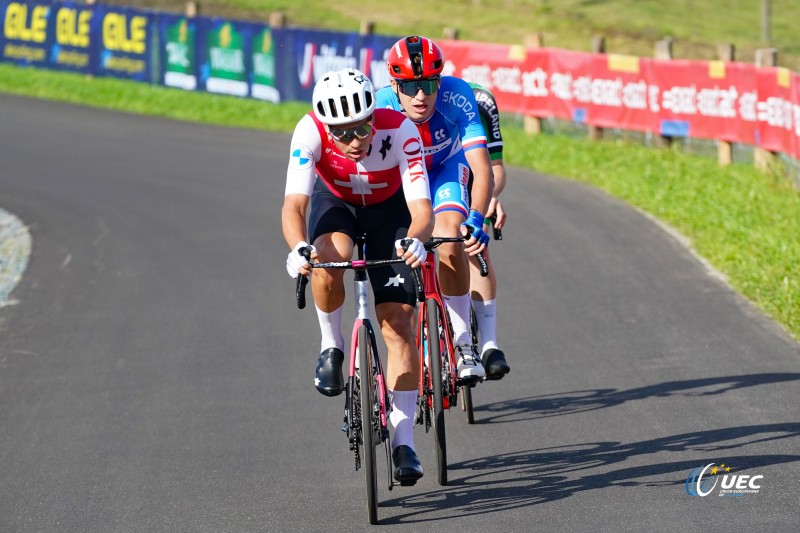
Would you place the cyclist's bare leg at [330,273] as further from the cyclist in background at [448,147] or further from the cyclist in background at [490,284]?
the cyclist in background at [490,284]

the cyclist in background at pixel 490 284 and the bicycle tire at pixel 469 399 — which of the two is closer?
the cyclist in background at pixel 490 284

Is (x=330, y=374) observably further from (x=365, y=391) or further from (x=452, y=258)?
(x=452, y=258)

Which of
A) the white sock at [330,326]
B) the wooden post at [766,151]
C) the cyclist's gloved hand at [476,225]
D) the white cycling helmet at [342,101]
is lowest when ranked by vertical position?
the white sock at [330,326]

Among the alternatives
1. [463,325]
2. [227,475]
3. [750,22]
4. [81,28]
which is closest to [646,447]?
[463,325]

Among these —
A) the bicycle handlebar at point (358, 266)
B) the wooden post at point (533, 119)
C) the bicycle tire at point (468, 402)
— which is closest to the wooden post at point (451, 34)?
the wooden post at point (533, 119)

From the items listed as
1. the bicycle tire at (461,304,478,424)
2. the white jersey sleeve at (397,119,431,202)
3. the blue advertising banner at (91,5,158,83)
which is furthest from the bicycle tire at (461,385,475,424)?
the blue advertising banner at (91,5,158,83)

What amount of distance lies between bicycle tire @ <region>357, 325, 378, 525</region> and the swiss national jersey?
774 millimetres

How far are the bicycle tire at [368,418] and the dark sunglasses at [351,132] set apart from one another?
0.93 meters

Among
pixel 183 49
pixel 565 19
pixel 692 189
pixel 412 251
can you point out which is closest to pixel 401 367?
pixel 412 251

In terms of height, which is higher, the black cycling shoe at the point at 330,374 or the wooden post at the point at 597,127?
the wooden post at the point at 597,127

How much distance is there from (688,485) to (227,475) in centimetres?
250

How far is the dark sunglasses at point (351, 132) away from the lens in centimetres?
621

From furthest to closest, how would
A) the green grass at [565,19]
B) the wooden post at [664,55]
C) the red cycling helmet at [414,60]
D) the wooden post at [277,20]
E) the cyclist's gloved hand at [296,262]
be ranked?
1. the green grass at [565,19]
2. the wooden post at [277,20]
3. the wooden post at [664,55]
4. the red cycling helmet at [414,60]
5. the cyclist's gloved hand at [296,262]

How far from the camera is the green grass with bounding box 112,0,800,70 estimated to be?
40.6 meters
